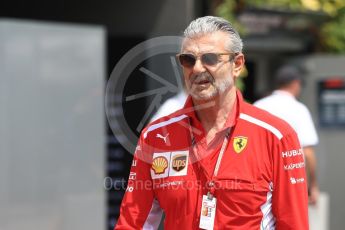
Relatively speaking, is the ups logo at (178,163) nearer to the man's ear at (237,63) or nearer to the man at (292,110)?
the man's ear at (237,63)

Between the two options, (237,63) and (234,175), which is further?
(237,63)

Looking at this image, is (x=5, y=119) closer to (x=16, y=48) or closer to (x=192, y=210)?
(x=16, y=48)

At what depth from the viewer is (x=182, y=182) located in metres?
3.10

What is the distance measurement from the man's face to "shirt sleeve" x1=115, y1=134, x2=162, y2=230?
372 mm

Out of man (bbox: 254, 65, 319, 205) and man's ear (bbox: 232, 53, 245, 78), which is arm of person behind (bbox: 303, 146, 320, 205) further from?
man's ear (bbox: 232, 53, 245, 78)

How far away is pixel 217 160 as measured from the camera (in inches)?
122

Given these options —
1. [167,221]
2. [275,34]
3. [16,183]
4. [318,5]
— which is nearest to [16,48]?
[16,183]

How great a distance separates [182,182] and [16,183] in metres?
3.35

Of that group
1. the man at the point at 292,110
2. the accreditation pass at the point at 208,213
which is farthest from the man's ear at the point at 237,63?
the man at the point at 292,110

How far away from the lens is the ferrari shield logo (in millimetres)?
3088

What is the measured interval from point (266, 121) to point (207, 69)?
332 millimetres

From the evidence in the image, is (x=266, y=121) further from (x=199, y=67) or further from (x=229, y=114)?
(x=199, y=67)

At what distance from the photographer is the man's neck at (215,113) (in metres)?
3.20

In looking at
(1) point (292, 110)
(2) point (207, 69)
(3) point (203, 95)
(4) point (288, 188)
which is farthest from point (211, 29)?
(1) point (292, 110)
